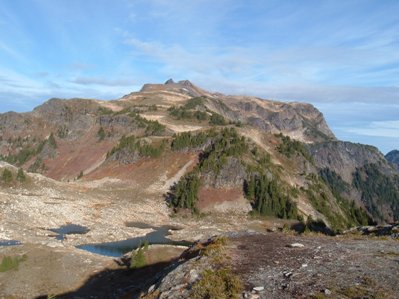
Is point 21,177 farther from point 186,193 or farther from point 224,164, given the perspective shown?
point 224,164

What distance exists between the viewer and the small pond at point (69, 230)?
76106 mm

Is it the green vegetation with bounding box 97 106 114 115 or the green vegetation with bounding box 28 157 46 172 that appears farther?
the green vegetation with bounding box 97 106 114 115

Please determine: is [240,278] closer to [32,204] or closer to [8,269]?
[8,269]

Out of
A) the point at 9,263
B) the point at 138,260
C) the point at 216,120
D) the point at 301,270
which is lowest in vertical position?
the point at 9,263

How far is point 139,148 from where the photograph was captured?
138 meters

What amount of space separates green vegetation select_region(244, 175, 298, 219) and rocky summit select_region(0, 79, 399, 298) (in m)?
0.35

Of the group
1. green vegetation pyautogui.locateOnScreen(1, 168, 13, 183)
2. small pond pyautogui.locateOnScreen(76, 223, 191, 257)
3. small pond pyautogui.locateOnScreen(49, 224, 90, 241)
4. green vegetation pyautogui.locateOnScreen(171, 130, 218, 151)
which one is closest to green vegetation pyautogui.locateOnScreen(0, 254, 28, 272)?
small pond pyautogui.locateOnScreen(76, 223, 191, 257)

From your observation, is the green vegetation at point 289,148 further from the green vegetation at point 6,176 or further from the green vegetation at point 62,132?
the green vegetation at point 62,132

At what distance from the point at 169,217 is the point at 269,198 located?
2603 cm

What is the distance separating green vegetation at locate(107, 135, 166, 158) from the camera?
5340 inches

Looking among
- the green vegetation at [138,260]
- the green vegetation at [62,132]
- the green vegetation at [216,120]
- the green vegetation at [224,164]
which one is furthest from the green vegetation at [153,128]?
the green vegetation at [138,260]

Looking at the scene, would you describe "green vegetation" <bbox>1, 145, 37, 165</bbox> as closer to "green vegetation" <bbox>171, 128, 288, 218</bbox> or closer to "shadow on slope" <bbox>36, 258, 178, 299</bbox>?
"green vegetation" <bbox>171, 128, 288, 218</bbox>

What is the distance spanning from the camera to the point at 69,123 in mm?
179500

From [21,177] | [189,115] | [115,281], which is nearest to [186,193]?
[21,177]
